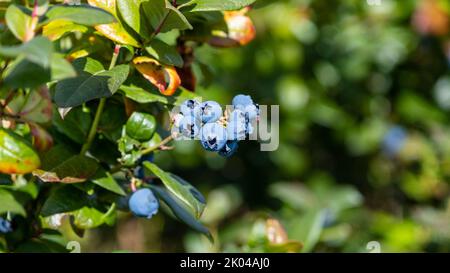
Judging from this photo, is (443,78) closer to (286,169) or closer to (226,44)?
(286,169)

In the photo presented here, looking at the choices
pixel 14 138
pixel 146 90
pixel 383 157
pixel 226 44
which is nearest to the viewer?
pixel 14 138

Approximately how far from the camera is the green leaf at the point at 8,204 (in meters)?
0.80

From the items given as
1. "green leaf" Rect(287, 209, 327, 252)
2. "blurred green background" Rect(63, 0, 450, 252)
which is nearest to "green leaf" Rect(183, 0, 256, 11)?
"green leaf" Rect(287, 209, 327, 252)

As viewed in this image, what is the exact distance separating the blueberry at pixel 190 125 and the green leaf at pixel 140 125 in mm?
91

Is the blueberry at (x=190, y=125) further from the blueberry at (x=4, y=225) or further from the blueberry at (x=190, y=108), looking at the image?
A: the blueberry at (x=4, y=225)

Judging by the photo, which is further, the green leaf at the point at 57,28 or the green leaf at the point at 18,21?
the green leaf at the point at 57,28

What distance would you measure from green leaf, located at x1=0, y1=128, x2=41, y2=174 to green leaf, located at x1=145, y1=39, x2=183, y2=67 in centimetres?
20

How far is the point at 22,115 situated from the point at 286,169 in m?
2.20

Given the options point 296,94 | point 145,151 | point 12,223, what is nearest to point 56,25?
point 145,151

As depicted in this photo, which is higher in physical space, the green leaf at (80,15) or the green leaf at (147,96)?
the green leaf at (80,15)

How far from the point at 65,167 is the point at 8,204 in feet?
0.43

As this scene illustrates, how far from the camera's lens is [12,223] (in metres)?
1.04

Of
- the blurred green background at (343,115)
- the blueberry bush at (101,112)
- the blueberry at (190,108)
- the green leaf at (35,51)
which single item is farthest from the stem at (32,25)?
the blurred green background at (343,115)

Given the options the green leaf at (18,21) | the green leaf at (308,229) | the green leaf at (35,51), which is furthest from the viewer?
the green leaf at (308,229)
